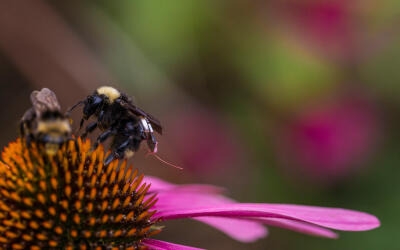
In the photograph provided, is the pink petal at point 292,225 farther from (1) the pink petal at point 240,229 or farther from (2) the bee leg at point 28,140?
(2) the bee leg at point 28,140

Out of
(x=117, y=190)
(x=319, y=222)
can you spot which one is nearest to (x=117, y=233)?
(x=117, y=190)

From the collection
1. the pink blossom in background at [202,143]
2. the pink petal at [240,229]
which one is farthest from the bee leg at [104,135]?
the pink blossom in background at [202,143]

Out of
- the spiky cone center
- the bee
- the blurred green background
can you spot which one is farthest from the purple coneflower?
the blurred green background

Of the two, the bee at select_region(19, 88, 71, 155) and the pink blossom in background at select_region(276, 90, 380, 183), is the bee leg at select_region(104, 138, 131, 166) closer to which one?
the bee at select_region(19, 88, 71, 155)

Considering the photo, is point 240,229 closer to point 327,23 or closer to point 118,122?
point 118,122

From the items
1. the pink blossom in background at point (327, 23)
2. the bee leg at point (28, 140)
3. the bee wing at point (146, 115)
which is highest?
the pink blossom in background at point (327, 23)

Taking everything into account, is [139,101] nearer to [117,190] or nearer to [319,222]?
[117,190]

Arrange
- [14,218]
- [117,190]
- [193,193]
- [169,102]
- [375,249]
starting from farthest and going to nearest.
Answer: [169,102], [375,249], [193,193], [117,190], [14,218]
